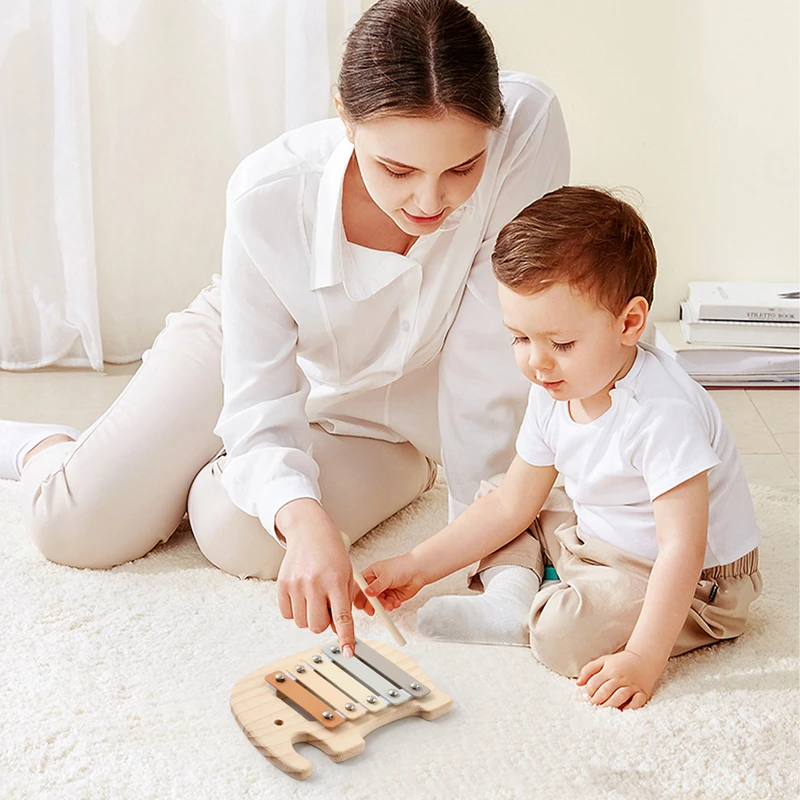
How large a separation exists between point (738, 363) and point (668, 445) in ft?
3.58

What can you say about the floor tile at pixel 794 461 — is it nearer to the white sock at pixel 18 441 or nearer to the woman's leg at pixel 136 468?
the woman's leg at pixel 136 468

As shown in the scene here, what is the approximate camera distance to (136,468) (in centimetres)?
142

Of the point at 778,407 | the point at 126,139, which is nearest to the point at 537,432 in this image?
the point at 778,407

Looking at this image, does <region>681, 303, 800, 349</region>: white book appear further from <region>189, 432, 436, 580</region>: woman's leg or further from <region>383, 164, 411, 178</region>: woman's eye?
<region>383, 164, 411, 178</region>: woman's eye

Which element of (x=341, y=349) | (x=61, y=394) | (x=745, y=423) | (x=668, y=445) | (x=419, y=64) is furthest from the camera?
(x=61, y=394)

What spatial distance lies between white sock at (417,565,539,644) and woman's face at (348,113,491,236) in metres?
0.41

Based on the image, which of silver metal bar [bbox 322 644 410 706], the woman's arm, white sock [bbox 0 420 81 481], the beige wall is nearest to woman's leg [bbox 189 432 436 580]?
the woman's arm

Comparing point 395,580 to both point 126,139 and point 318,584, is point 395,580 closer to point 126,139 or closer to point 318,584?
point 318,584

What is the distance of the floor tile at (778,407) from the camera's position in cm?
193

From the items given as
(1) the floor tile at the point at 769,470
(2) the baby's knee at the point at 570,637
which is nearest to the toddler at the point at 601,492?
(2) the baby's knee at the point at 570,637

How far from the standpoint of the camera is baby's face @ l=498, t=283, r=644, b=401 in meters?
1.08

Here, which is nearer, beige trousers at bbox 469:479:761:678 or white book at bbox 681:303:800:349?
beige trousers at bbox 469:479:761:678

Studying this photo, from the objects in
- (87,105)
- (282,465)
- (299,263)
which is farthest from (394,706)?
(87,105)

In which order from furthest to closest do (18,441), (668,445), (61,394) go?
(61,394) → (18,441) → (668,445)
